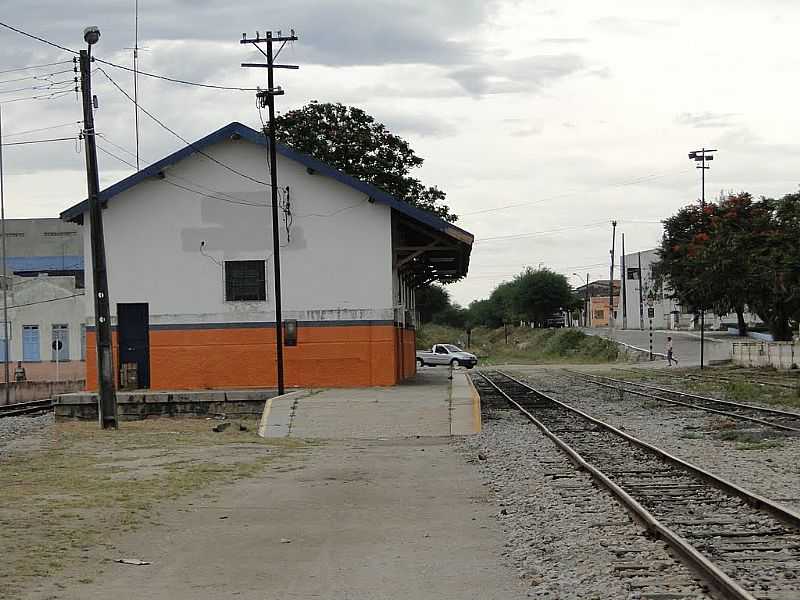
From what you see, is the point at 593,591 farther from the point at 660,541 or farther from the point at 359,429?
the point at 359,429

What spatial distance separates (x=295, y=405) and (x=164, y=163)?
1017 cm

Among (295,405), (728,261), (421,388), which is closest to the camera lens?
(295,405)

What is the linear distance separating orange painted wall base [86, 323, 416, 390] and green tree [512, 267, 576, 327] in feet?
343

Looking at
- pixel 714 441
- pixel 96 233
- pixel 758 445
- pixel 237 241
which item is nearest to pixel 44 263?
pixel 237 241

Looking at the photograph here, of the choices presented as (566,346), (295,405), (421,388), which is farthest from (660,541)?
(566,346)

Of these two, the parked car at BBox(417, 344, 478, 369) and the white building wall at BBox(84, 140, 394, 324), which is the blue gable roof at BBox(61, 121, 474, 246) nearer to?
the white building wall at BBox(84, 140, 394, 324)

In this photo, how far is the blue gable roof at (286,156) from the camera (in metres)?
30.1

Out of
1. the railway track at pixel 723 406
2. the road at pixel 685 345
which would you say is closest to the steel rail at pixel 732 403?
the railway track at pixel 723 406

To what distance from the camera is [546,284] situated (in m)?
134

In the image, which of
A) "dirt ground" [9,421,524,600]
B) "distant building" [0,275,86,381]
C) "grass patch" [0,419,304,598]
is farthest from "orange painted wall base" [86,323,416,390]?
"distant building" [0,275,86,381]

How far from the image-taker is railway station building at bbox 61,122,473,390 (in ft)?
99.5

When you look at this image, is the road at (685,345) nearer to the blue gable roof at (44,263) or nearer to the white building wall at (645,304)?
the white building wall at (645,304)

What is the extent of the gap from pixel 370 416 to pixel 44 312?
4167cm

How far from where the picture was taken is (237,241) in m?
30.7
